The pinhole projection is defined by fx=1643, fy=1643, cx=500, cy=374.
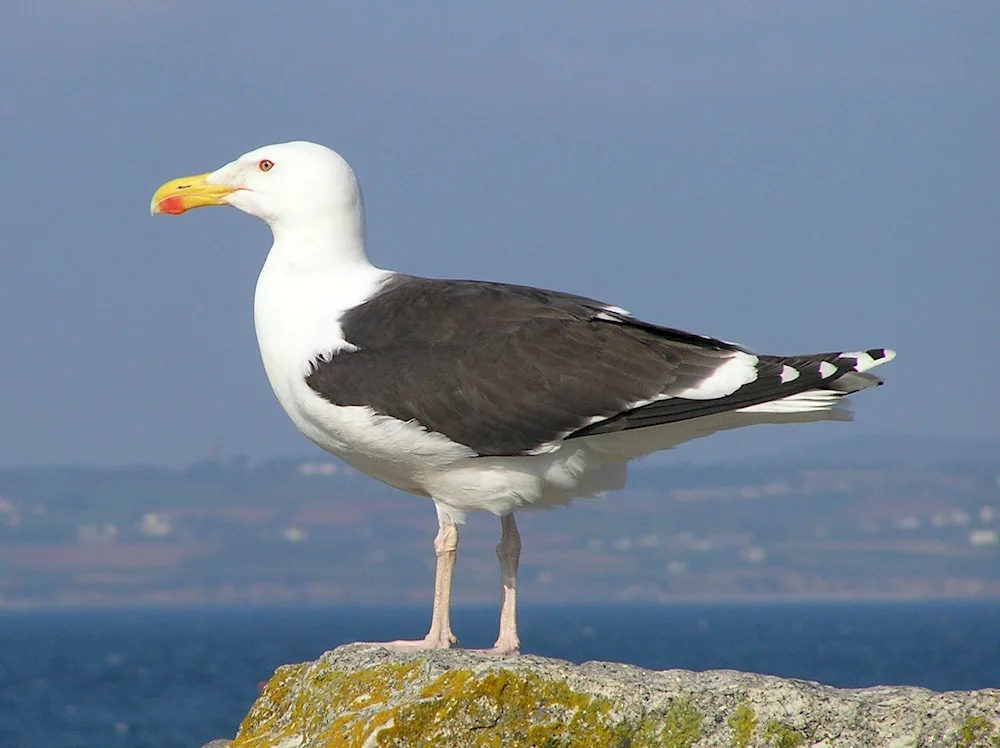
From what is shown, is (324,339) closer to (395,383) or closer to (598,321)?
(395,383)

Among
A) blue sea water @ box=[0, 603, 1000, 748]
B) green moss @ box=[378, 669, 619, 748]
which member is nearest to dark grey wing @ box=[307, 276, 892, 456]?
green moss @ box=[378, 669, 619, 748]

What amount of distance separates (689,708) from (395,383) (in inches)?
119

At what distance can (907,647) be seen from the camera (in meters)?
146

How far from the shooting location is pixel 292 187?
10312 millimetres

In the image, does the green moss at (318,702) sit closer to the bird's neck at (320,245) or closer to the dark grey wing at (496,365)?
the dark grey wing at (496,365)

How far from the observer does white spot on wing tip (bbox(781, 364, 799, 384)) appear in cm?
906

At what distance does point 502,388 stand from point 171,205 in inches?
116

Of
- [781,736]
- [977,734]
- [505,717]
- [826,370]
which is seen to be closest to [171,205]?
[826,370]

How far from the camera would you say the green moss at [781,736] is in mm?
6996

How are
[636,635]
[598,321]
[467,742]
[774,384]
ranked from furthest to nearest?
[636,635], [598,321], [774,384], [467,742]

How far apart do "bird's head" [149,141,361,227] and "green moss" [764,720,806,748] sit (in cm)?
464

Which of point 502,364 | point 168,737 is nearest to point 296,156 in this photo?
point 502,364

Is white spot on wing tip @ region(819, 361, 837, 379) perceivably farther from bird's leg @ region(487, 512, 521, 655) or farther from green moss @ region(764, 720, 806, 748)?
green moss @ region(764, 720, 806, 748)

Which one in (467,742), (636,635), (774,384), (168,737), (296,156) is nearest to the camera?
(467,742)
